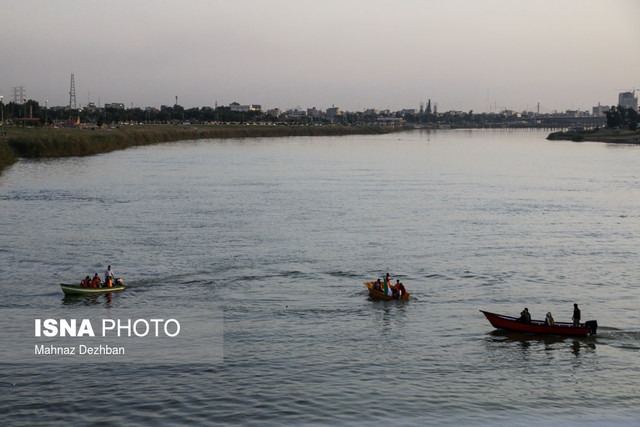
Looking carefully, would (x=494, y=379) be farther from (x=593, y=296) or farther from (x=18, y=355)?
(x=18, y=355)

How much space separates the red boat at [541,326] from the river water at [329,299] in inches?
17.3

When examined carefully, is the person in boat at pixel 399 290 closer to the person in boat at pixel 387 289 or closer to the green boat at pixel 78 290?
the person in boat at pixel 387 289

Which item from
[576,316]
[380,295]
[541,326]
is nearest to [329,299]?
[380,295]

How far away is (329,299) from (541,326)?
11840 mm

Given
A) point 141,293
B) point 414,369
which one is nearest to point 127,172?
point 141,293

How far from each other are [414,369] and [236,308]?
11.9 meters

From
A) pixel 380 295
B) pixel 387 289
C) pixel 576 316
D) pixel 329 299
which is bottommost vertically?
pixel 329 299

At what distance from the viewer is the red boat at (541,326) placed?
113ft

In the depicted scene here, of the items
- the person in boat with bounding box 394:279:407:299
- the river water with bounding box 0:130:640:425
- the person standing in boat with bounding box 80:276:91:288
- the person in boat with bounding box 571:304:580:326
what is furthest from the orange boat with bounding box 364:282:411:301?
the person standing in boat with bounding box 80:276:91:288

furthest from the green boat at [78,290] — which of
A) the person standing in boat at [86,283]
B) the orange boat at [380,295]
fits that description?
the orange boat at [380,295]

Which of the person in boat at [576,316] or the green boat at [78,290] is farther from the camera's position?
the green boat at [78,290]

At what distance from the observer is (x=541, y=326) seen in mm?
34781

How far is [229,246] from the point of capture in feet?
175

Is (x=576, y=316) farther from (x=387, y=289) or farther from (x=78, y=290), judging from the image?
(x=78, y=290)
